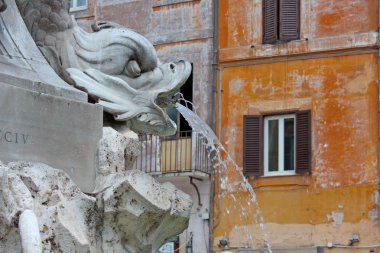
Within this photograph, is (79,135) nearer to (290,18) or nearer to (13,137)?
(13,137)

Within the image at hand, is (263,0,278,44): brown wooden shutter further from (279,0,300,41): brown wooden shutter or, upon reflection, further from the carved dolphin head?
the carved dolphin head

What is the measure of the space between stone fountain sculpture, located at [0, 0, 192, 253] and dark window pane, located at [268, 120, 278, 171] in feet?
60.4

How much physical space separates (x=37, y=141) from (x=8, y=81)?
315 mm

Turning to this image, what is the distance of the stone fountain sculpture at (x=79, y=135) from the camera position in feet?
17.8

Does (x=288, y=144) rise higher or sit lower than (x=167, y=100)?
higher

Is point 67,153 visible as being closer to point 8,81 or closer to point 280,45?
point 8,81

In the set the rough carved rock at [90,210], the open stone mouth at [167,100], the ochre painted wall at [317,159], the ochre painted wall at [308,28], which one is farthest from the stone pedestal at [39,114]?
the ochre painted wall at [308,28]

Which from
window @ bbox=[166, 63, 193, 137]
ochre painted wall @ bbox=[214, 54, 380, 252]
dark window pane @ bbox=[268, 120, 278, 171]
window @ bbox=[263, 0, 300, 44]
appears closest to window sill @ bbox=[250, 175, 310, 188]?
ochre painted wall @ bbox=[214, 54, 380, 252]

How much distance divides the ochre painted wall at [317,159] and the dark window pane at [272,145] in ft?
1.08

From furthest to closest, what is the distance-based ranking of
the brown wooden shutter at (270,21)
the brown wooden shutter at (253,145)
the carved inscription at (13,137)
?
the brown wooden shutter at (270,21)
the brown wooden shutter at (253,145)
the carved inscription at (13,137)

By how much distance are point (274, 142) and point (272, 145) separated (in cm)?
7

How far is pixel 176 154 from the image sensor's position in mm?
25312

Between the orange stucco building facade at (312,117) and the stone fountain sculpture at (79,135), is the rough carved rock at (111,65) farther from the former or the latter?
the orange stucco building facade at (312,117)

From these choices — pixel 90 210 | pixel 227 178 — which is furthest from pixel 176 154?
pixel 90 210
